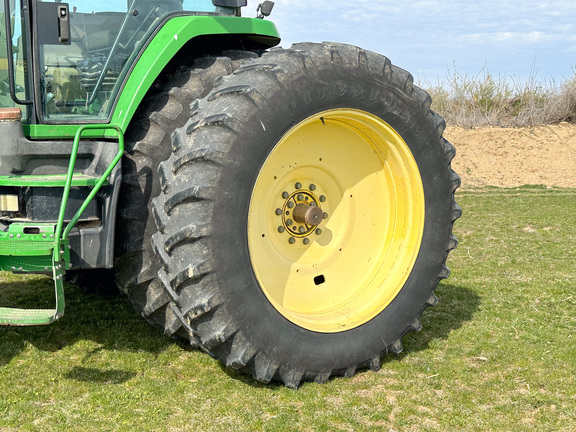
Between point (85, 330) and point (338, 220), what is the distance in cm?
172

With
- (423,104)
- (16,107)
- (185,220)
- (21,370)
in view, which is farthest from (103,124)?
(423,104)

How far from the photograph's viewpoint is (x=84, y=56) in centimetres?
334

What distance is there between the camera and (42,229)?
2951mm

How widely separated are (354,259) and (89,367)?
1586 mm

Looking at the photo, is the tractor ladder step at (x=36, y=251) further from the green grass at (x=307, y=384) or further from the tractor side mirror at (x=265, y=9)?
the tractor side mirror at (x=265, y=9)

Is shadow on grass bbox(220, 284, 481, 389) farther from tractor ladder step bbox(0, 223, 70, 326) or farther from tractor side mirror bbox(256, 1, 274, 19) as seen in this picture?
tractor side mirror bbox(256, 1, 274, 19)

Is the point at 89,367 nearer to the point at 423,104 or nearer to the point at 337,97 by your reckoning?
the point at 337,97

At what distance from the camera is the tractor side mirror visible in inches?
160

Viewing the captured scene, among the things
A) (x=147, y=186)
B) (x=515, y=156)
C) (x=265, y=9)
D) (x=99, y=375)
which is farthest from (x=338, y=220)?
(x=515, y=156)

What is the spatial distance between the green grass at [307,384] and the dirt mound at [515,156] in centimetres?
1068

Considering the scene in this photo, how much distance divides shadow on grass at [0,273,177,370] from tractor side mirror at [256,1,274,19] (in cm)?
208

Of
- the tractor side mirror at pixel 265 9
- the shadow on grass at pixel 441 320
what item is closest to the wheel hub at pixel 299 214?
the shadow on grass at pixel 441 320

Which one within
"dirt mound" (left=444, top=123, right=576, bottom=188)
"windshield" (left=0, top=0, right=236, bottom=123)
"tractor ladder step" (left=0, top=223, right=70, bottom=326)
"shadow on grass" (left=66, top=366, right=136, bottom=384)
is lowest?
"dirt mound" (left=444, top=123, right=576, bottom=188)

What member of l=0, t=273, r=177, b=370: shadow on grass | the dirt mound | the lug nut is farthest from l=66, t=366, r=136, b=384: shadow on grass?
the dirt mound
